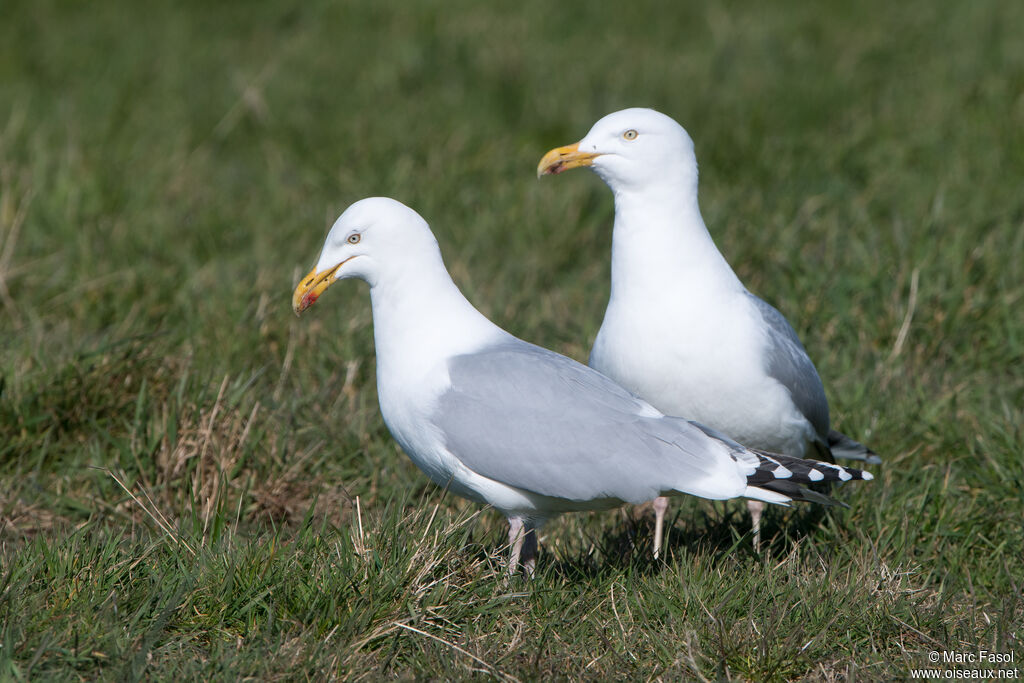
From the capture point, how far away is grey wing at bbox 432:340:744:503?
3555mm

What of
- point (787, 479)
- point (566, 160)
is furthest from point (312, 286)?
point (787, 479)

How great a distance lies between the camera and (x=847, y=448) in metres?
4.55

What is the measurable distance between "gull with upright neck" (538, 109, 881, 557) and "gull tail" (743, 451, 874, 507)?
52 cm

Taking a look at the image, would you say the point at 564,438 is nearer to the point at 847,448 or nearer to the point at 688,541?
the point at 688,541

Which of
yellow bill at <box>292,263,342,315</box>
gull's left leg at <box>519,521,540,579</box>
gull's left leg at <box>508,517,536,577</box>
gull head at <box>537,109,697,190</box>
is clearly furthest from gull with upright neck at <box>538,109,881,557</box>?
yellow bill at <box>292,263,342,315</box>

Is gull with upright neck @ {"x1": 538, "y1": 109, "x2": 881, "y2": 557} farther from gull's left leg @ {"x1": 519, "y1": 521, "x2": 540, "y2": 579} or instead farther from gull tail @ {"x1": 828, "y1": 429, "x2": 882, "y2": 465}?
gull's left leg @ {"x1": 519, "y1": 521, "x2": 540, "y2": 579}

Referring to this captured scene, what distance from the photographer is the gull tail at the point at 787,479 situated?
3.52 meters

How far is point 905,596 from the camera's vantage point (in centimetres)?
377

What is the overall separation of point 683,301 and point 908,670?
1.34 metres

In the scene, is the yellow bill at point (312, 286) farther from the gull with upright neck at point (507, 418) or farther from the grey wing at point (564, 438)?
the grey wing at point (564, 438)

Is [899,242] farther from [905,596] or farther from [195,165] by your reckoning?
[195,165]

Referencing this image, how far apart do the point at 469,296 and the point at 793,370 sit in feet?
6.48

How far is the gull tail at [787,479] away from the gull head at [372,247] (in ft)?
3.90

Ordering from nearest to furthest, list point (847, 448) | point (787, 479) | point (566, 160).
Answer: point (787, 479), point (566, 160), point (847, 448)
